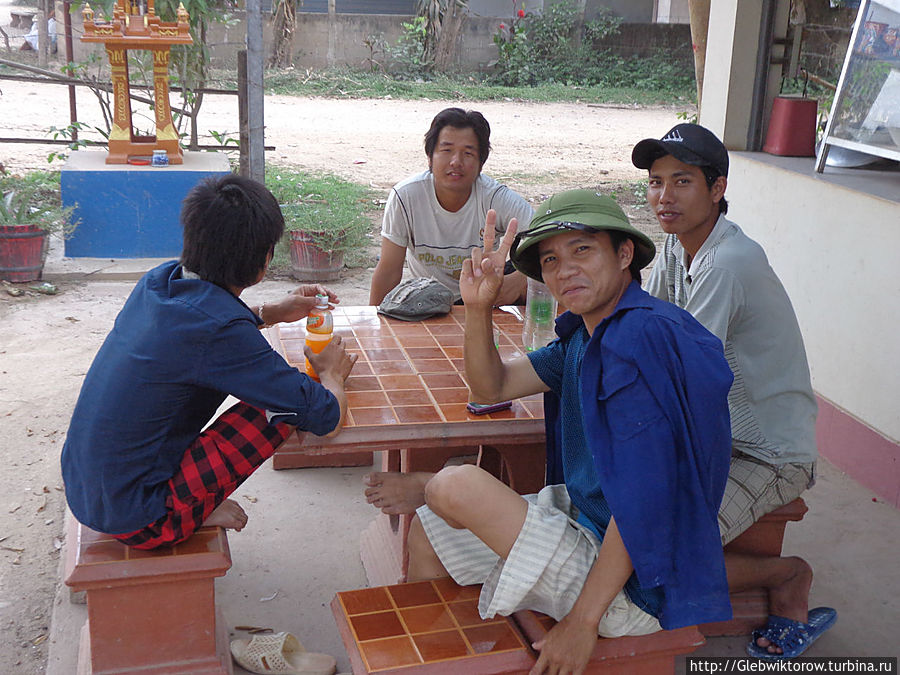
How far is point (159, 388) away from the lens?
2.20 m

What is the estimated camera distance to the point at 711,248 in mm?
2574

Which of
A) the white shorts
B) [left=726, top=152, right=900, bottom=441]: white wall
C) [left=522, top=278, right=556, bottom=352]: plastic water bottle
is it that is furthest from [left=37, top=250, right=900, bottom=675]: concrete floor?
[left=522, top=278, right=556, bottom=352]: plastic water bottle

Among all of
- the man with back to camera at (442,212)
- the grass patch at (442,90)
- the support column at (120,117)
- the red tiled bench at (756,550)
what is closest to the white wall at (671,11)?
the grass patch at (442,90)

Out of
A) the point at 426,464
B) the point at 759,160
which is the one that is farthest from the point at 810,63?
the point at 426,464

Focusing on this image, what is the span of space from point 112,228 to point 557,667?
19.9 ft

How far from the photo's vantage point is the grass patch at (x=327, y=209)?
22.3 ft

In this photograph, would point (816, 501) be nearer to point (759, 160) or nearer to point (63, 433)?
point (759, 160)

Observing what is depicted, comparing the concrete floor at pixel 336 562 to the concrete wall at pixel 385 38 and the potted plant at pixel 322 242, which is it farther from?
the concrete wall at pixel 385 38

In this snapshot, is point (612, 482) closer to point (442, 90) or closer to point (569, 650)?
point (569, 650)

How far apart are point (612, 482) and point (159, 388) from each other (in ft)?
3.64

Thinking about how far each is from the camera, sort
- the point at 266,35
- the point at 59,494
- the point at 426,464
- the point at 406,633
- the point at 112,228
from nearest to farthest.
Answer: the point at 406,633
the point at 426,464
the point at 59,494
the point at 112,228
the point at 266,35

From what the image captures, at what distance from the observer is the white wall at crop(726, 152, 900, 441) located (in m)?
3.60

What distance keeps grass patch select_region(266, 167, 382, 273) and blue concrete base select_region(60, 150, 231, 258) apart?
2.66ft

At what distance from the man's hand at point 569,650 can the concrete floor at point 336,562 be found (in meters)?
0.95
